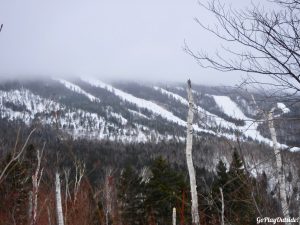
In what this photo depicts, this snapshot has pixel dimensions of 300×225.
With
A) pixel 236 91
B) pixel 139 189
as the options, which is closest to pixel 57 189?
pixel 236 91

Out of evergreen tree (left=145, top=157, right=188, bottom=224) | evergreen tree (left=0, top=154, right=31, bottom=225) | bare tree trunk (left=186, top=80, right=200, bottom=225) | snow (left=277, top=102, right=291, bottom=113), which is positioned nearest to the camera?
snow (left=277, top=102, right=291, bottom=113)

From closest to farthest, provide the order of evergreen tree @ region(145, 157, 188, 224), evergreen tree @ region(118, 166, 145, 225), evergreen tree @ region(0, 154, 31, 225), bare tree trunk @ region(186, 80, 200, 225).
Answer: bare tree trunk @ region(186, 80, 200, 225)
evergreen tree @ region(0, 154, 31, 225)
evergreen tree @ region(145, 157, 188, 224)
evergreen tree @ region(118, 166, 145, 225)

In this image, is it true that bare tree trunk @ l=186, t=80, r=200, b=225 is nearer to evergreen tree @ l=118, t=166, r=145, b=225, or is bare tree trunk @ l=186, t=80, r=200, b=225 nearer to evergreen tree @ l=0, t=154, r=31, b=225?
evergreen tree @ l=0, t=154, r=31, b=225

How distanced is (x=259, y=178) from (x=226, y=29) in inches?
123

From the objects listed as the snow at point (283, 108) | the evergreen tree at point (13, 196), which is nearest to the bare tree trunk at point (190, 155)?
the evergreen tree at point (13, 196)

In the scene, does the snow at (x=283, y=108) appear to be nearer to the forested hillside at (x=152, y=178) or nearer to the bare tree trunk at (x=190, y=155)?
the forested hillside at (x=152, y=178)

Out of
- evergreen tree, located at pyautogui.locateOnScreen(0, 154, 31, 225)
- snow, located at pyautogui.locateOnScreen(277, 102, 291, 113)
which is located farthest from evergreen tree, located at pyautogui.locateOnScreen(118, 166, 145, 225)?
snow, located at pyautogui.locateOnScreen(277, 102, 291, 113)

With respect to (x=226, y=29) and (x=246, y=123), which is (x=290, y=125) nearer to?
(x=246, y=123)

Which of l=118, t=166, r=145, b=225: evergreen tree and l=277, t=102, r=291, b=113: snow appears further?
l=118, t=166, r=145, b=225: evergreen tree

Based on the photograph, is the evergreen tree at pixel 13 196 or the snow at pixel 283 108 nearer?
the snow at pixel 283 108

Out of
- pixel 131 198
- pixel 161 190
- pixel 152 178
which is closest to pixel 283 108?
pixel 161 190

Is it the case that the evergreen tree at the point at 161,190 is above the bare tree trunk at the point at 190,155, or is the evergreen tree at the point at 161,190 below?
below

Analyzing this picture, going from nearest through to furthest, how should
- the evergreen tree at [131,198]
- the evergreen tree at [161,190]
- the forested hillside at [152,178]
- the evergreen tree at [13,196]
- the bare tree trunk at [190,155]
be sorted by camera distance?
the forested hillside at [152,178]
the bare tree trunk at [190,155]
the evergreen tree at [13,196]
the evergreen tree at [161,190]
the evergreen tree at [131,198]

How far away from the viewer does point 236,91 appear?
430 cm
